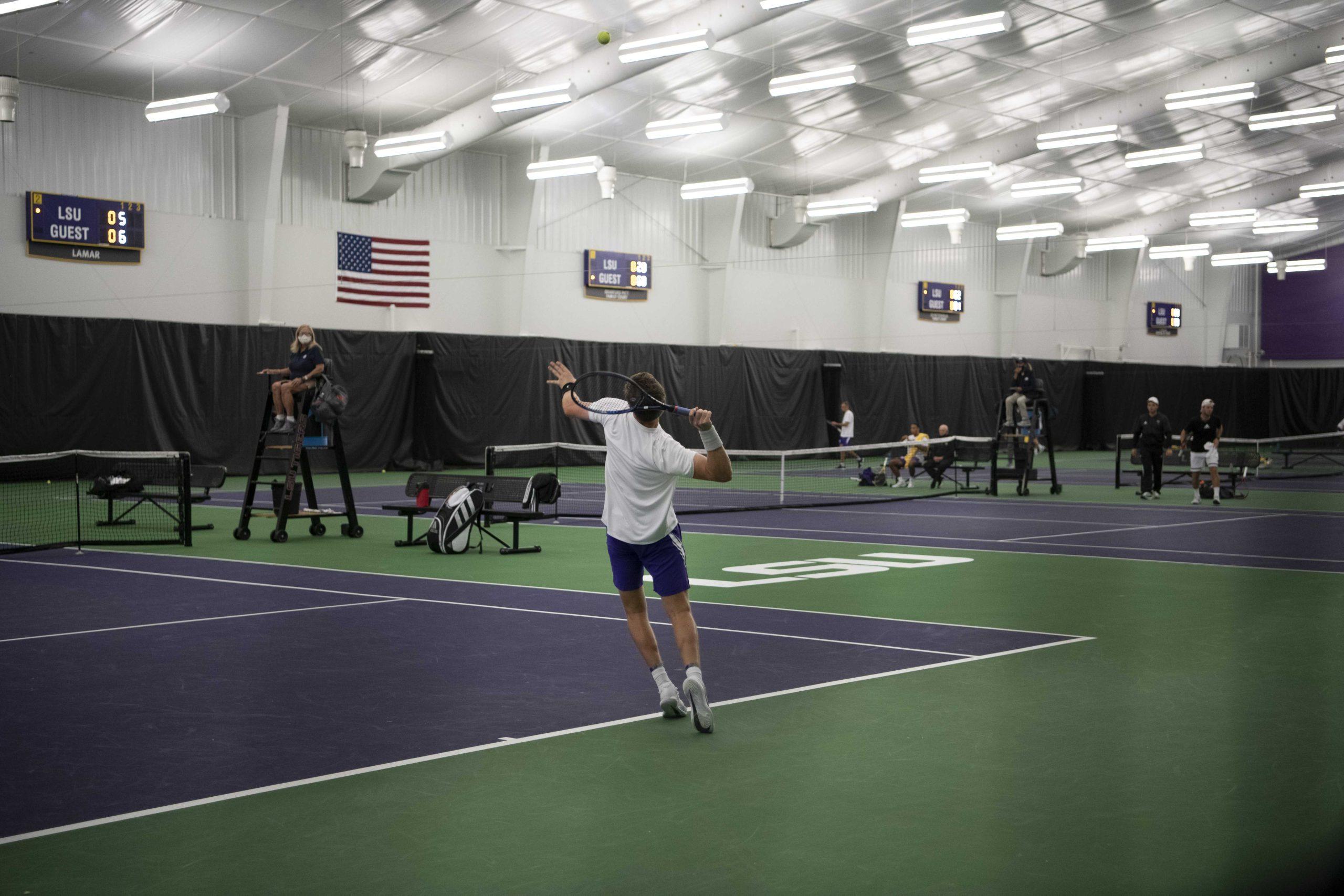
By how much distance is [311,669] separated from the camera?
726 centimetres

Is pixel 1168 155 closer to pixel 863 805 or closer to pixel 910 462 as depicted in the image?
pixel 910 462

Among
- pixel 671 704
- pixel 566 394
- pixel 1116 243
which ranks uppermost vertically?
pixel 1116 243

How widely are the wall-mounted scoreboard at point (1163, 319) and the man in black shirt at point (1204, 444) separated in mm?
28999

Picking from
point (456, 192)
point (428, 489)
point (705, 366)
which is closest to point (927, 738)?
point (428, 489)

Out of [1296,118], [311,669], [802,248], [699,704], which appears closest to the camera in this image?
[699,704]

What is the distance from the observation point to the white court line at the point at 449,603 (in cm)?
815

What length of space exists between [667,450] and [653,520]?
1.04 feet

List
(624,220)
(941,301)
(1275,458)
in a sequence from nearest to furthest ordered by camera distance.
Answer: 1. (624,220)
2. (1275,458)
3. (941,301)

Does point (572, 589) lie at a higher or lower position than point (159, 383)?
lower

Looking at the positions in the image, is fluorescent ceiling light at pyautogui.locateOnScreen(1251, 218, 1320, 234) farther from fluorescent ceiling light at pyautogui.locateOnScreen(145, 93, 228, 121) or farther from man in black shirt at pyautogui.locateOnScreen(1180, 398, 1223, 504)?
fluorescent ceiling light at pyautogui.locateOnScreen(145, 93, 228, 121)

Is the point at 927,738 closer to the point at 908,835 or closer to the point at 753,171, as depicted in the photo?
the point at 908,835

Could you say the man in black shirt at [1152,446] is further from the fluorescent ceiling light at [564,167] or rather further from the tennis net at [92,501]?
the tennis net at [92,501]

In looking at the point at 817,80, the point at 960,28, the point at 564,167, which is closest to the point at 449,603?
the point at 960,28

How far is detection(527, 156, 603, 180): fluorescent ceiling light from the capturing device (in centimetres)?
2625
